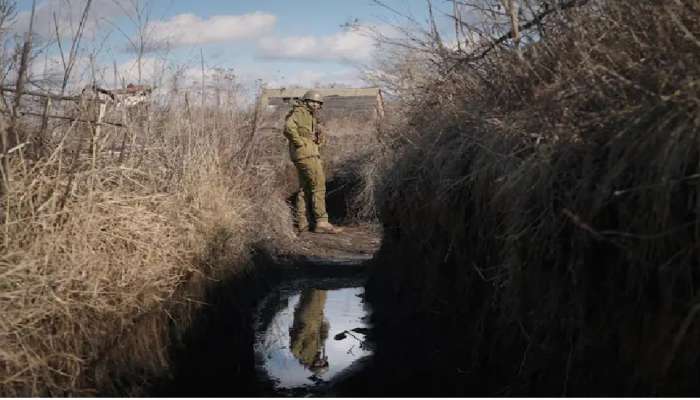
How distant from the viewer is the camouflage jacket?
44.9 feet

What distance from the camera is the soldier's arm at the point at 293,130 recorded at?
13.6m

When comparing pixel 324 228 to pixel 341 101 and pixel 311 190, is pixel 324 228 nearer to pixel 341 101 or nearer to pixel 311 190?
pixel 311 190

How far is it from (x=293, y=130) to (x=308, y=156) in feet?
1.74

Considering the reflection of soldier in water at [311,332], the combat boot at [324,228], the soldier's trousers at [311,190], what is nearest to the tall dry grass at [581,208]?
the reflection of soldier in water at [311,332]

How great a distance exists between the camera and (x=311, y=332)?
841cm

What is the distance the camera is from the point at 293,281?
11164mm

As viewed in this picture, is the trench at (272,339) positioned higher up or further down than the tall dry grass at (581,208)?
further down

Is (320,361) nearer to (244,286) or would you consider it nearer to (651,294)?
(244,286)

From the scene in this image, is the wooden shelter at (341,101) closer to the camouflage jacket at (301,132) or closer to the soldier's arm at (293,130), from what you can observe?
the camouflage jacket at (301,132)

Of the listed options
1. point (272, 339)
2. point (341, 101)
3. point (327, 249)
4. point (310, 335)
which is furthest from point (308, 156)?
point (272, 339)

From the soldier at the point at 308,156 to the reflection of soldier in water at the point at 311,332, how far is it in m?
3.70

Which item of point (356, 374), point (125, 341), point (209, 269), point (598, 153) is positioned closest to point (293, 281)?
point (209, 269)

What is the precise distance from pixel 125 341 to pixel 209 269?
2.22m

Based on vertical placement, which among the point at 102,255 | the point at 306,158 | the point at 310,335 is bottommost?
the point at 310,335
